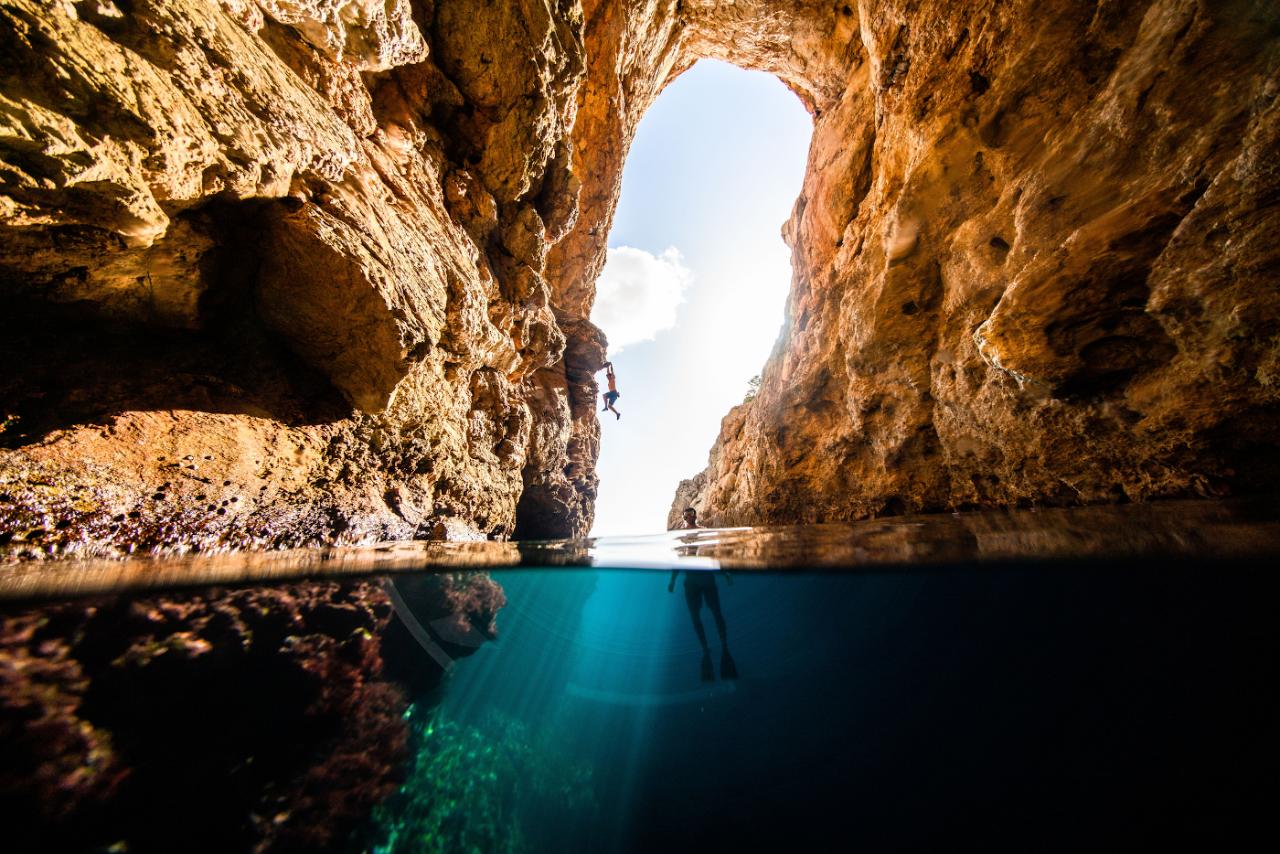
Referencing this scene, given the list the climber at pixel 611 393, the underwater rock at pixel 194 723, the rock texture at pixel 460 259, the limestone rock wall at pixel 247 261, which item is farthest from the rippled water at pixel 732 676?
the climber at pixel 611 393

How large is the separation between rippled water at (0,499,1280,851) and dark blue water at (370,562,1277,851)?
43mm

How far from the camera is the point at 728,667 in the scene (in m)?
9.68

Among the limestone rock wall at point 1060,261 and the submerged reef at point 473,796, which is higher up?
the limestone rock wall at point 1060,261

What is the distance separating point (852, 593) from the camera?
7.43 metres

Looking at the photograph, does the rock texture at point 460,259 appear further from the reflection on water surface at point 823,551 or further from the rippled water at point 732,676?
the rippled water at point 732,676

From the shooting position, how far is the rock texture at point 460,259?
9.80ft

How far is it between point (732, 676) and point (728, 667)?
23.2 inches

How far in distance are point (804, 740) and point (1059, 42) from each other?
45.0 feet

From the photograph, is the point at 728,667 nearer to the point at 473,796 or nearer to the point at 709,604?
the point at 709,604

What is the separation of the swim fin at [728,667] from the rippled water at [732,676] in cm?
13

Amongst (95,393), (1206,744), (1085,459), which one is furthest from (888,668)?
(95,393)

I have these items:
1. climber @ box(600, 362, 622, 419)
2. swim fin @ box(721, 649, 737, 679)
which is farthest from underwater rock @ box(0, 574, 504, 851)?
climber @ box(600, 362, 622, 419)

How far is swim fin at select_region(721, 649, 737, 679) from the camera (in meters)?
9.35

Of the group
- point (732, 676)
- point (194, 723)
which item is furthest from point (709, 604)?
point (194, 723)
